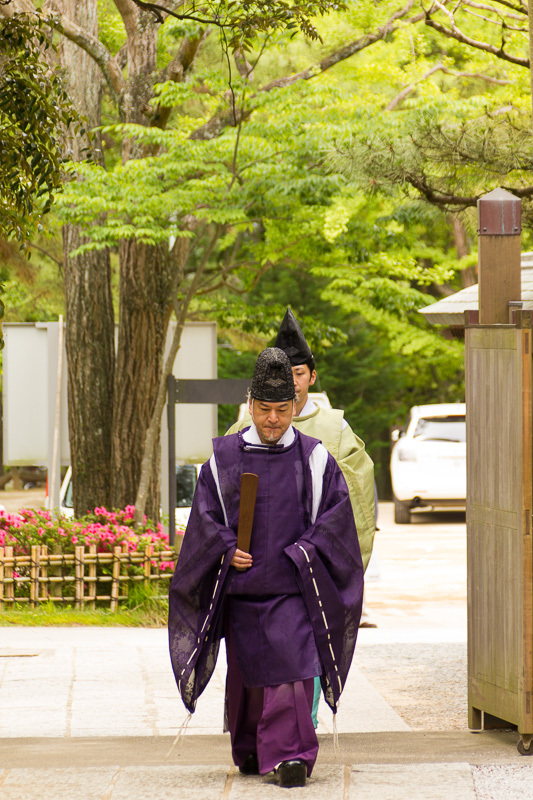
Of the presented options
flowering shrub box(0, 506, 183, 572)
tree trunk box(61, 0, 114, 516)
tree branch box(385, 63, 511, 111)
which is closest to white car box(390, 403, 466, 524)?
tree branch box(385, 63, 511, 111)

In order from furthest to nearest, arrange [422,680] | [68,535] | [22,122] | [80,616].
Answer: [68,535] < [80,616] < [22,122] < [422,680]

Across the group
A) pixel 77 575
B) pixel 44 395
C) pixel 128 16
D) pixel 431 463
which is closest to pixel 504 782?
pixel 77 575

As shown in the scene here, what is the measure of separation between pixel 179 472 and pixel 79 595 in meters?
5.77

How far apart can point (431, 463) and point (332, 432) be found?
12.4m

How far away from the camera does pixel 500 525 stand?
4.51m

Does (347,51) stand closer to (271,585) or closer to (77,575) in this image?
(77,575)

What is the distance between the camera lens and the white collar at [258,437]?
4172 millimetres

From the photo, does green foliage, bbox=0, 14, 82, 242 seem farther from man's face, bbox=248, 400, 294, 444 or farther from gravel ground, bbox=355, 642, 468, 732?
gravel ground, bbox=355, 642, 468, 732

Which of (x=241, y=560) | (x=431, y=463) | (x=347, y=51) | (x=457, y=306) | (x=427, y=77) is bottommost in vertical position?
(x=431, y=463)

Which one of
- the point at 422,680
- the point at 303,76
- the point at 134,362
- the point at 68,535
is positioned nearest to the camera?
the point at 422,680

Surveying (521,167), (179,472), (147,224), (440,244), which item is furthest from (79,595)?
(440,244)

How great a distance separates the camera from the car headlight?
17.1 meters

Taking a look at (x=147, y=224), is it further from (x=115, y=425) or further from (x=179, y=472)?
(x=179, y=472)

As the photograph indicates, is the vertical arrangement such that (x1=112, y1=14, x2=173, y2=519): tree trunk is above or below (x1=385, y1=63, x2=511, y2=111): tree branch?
below
